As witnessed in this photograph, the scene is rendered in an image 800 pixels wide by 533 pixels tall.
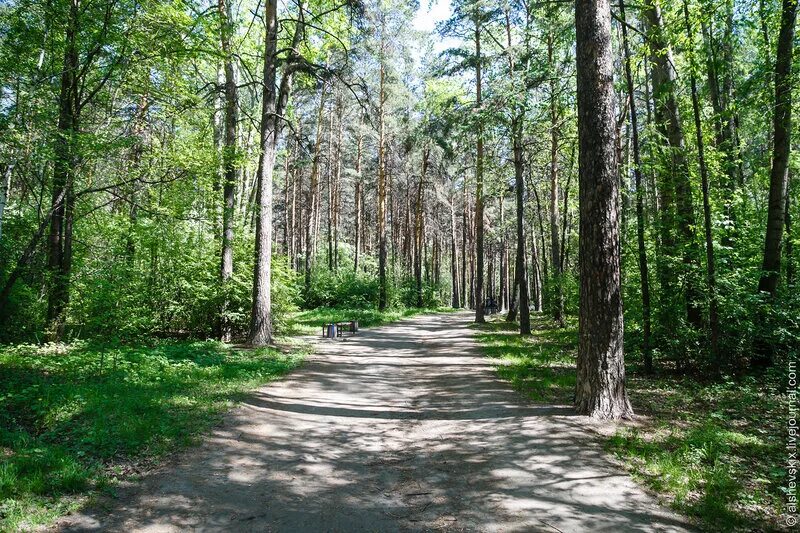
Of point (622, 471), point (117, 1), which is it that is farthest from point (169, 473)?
point (117, 1)

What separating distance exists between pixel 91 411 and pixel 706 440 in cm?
733

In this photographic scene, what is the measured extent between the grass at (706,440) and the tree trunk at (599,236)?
0.59m

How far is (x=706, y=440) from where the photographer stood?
5.01 meters

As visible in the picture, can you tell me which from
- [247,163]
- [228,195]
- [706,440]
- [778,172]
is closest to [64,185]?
[228,195]

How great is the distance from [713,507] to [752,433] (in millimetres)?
2710

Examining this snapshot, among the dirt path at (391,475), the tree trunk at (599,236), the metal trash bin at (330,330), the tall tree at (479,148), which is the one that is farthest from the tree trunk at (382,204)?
the tree trunk at (599,236)

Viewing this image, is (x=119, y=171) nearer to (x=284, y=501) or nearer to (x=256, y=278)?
(x=256, y=278)

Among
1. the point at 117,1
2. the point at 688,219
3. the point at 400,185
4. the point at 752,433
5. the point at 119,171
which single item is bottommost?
the point at 752,433

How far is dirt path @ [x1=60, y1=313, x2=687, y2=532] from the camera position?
345cm

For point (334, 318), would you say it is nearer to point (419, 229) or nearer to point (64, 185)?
point (64, 185)

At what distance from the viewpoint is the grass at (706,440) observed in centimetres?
364

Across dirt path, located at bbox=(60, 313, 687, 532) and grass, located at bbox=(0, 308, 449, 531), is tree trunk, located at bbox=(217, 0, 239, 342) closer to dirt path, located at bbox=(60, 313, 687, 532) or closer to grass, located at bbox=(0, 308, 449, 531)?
grass, located at bbox=(0, 308, 449, 531)

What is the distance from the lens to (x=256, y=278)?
1178 centimetres

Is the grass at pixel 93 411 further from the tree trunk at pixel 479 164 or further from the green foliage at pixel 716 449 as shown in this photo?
the tree trunk at pixel 479 164
